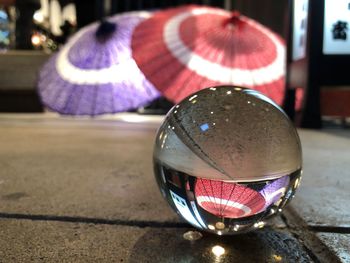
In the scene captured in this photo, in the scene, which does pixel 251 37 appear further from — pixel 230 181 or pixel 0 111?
pixel 0 111

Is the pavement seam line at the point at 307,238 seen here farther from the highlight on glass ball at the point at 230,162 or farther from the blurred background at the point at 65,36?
the blurred background at the point at 65,36

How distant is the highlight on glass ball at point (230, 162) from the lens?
0.76 meters

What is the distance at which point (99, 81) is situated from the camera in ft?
9.20

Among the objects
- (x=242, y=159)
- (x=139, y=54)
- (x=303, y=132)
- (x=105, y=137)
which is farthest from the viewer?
(x=303, y=132)

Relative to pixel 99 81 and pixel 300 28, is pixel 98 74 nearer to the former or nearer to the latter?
pixel 99 81

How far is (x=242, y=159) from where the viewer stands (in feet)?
2.48

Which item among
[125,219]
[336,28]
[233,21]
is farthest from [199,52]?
[125,219]

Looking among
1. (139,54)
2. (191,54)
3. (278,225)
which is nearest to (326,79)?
(191,54)

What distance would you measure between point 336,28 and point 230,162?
255cm

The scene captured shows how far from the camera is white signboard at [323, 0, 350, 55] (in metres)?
2.87

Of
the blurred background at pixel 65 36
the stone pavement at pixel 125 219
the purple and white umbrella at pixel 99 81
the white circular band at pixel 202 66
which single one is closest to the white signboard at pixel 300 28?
the blurred background at pixel 65 36

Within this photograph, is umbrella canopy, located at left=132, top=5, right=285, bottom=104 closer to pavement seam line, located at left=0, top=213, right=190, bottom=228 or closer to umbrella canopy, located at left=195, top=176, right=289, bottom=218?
pavement seam line, located at left=0, top=213, right=190, bottom=228

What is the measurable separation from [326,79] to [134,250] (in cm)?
255

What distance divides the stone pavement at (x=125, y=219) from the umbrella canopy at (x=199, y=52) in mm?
839
